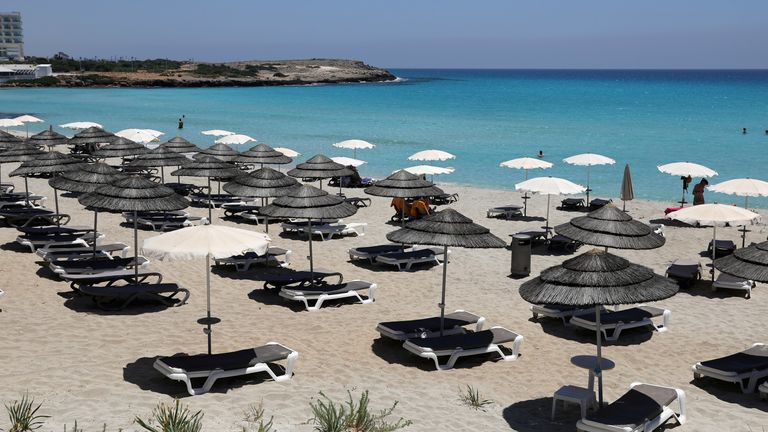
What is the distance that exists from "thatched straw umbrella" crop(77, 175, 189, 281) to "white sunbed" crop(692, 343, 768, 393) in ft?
23.8

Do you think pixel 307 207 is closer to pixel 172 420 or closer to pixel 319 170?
pixel 172 420

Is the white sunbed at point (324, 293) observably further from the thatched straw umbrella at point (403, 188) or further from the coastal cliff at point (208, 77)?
the coastal cliff at point (208, 77)

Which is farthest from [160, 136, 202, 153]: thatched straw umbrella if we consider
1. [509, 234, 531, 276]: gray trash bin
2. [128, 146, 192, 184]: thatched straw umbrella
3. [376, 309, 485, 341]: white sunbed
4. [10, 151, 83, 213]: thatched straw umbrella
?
[376, 309, 485, 341]: white sunbed

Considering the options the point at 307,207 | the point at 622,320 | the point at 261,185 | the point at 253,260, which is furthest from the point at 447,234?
the point at 261,185

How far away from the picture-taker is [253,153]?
20.5 meters

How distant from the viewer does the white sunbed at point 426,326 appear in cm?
1017

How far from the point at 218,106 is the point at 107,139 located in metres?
56.8

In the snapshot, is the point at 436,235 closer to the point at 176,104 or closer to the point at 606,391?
the point at 606,391

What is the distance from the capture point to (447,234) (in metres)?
9.85

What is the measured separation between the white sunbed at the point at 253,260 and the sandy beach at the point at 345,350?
0.92 feet

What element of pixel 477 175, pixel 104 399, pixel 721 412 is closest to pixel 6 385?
pixel 104 399

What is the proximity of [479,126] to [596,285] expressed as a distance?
1950 inches

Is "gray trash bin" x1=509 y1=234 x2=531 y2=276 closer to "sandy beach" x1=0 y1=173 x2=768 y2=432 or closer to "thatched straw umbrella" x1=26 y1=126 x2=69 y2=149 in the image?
"sandy beach" x1=0 y1=173 x2=768 y2=432

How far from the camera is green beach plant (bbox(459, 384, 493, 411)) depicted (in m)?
8.24
